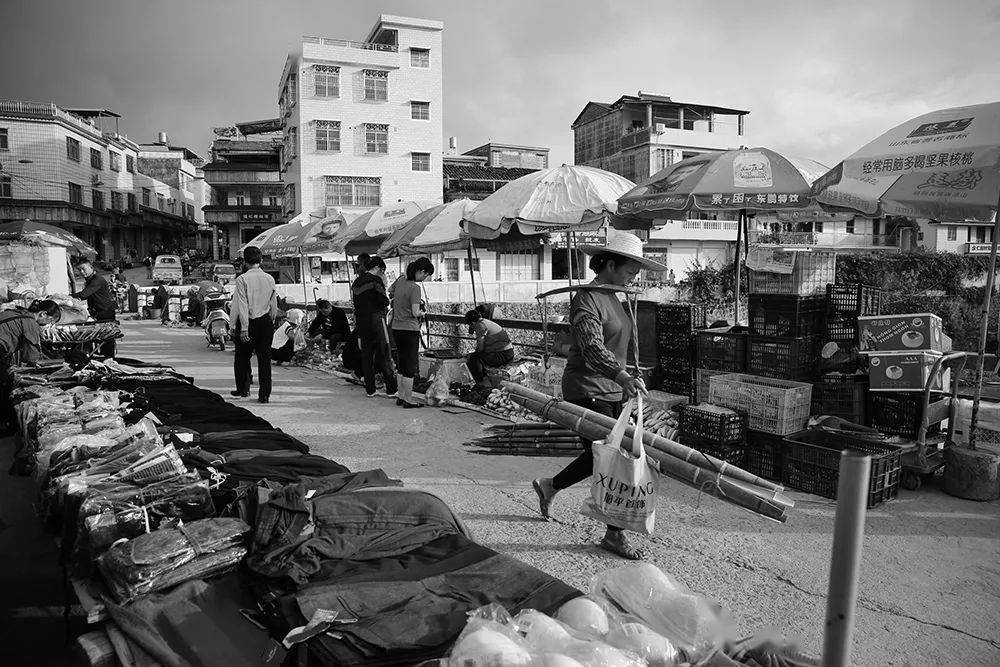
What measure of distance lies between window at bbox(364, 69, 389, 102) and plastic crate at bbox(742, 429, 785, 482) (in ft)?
130

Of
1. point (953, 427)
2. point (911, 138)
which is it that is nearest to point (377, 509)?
point (953, 427)

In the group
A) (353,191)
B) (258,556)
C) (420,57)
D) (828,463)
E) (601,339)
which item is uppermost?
(420,57)

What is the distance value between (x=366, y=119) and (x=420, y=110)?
356 centimetres

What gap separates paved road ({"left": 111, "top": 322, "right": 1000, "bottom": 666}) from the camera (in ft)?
9.77

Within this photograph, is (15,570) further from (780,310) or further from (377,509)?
(780,310)

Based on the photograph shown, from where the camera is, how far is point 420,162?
135ft

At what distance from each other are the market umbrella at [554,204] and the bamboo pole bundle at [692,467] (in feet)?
14.9

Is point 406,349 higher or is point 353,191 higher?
point 353,191

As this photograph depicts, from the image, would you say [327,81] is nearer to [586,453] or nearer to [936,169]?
[936,169]

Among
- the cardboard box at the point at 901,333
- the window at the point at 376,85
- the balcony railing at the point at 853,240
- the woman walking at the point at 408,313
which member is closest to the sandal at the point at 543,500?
the cardboard box at the point at 901,333

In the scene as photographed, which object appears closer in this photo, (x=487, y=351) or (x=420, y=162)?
(x=487, y=351)

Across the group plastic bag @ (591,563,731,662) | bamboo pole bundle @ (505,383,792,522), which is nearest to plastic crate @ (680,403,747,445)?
bamboo pole bundle @ (505,383,792,522)

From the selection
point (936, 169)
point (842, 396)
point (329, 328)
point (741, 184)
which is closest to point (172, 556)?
point (842, 396)

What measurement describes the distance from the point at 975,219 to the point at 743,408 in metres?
4.13
